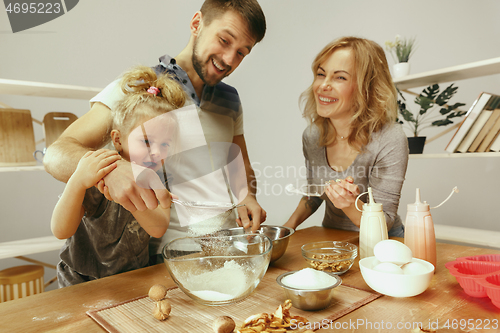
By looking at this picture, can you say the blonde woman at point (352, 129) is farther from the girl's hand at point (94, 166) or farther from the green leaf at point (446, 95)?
the girl's hand at point (94, 166)

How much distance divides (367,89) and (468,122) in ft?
1.66

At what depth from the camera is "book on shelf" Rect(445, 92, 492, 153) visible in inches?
57.2

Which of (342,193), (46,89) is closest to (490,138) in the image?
(342,193)

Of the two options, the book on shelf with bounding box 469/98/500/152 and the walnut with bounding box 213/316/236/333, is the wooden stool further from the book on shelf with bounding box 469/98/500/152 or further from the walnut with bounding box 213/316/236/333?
the book on shelf with bounding box 469/98/500/152

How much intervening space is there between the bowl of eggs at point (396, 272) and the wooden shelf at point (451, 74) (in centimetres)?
117

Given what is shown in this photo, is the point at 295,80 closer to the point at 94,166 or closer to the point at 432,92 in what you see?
the point at 432,92

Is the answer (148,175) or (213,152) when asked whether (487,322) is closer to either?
(148,175)

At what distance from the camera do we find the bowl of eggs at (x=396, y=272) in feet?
1.94

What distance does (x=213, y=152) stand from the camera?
1.30 metres

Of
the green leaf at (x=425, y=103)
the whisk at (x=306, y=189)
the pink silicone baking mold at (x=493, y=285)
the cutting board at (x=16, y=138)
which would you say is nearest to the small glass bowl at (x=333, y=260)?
the pink silicone baking mold at (x=493, y=285)

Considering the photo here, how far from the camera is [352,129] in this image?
152cm

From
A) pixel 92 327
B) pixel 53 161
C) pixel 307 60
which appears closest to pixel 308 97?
pixel 307 60

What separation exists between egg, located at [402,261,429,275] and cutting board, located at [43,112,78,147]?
1.43 m

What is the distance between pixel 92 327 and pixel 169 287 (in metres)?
0.19
